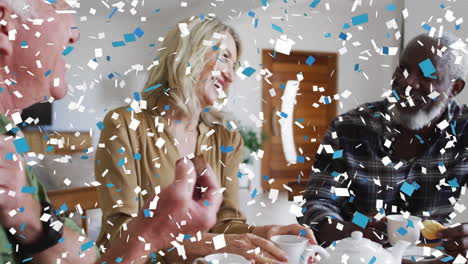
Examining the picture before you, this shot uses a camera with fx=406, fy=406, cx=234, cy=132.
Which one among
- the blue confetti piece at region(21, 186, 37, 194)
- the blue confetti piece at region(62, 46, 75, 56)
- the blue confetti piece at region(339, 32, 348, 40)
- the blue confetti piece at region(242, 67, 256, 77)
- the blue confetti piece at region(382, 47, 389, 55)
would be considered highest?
the blue confetti piece at region(339, 32, 348, 40)

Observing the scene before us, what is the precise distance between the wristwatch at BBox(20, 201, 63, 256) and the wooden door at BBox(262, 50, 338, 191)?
10.6 inches

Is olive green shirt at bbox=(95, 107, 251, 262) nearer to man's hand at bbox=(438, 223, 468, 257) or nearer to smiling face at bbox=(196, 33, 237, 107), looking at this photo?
smiling face at bbox=(196, 33, 237, 107)

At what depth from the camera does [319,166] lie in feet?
2.25

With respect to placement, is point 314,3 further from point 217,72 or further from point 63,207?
point 63,207

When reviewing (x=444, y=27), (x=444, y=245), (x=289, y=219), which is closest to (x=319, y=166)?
(x=289, y=219)

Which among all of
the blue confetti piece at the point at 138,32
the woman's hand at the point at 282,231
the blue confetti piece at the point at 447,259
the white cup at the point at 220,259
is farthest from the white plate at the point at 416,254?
the blue confetti piece at the point at 138,32

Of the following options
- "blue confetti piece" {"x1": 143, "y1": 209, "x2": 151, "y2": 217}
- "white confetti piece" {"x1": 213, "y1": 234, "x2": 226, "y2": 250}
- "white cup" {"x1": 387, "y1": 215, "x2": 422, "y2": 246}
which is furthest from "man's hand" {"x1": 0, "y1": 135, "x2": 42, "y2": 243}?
"white cup" {"x1": 387, "y1": 215, "x2": 422, "y2": 246}

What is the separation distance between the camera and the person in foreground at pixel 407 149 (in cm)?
74

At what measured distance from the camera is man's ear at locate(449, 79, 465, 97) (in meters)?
0.78

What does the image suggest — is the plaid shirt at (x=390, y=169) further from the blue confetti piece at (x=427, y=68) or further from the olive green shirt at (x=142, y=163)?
the olive green shirt at (x=142, y=163)

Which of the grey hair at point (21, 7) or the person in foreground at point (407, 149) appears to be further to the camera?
the person in foreground at point (407, 149)

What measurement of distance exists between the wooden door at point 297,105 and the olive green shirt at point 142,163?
0.06m

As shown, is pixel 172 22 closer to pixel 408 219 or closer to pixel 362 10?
pixel 362 10

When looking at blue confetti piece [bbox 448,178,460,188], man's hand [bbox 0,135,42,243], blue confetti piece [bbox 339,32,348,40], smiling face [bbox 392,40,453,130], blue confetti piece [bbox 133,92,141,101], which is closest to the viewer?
man's hand [bbox 0,135,42,243]
